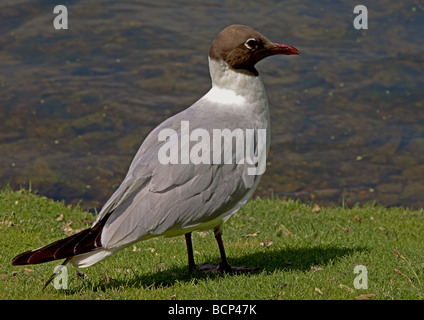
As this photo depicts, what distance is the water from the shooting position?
39.0 feet

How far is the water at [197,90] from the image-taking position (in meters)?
11.9

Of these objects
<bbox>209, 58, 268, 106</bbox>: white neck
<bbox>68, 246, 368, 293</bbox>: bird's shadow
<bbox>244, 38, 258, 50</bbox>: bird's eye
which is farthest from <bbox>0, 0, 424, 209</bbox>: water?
<bbox>244, 38, 258, 50</bbox>: bird's eye

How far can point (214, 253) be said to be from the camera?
7.29 metres

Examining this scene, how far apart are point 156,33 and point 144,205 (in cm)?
1067

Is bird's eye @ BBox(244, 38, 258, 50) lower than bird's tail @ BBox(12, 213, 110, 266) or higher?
higher

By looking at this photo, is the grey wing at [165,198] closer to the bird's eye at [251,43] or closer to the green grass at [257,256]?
the green grass at [257,256]

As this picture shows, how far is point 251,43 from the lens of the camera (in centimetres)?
625

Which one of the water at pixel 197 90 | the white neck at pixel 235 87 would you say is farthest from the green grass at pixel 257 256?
the water at pixel 197 90

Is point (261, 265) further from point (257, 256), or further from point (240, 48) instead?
point (240, 48)

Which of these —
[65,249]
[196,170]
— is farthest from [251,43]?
[65,249]

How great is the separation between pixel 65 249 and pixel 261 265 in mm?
2082

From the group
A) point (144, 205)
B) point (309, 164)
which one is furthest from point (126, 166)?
point (144, 205)

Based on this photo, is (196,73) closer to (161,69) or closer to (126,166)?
(161,69)

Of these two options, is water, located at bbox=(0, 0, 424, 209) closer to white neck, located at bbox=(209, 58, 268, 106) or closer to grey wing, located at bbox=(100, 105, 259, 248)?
white neck, located at bbox=(209, 58, 268, 106)
